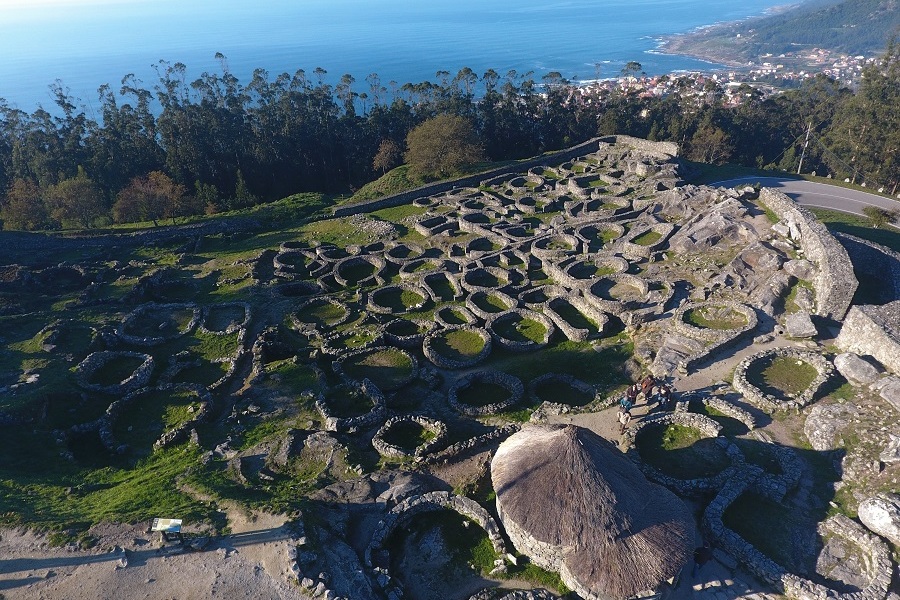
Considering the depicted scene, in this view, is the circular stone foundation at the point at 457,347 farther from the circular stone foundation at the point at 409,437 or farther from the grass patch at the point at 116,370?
the grass patch at the point at 116,370

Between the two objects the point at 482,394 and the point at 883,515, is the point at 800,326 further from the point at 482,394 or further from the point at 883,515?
the point at 482,394

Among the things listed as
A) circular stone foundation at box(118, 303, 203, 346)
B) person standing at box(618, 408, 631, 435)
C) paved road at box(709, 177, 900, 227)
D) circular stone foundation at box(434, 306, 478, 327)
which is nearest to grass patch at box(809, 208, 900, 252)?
paved road at box(709, 177, 900, 227)

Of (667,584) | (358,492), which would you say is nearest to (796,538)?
(667,584)

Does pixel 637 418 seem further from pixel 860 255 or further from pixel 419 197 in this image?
pixel 419 197

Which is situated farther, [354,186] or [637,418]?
[354,186]

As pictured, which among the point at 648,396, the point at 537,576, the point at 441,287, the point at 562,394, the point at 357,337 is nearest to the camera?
the point at 537,576

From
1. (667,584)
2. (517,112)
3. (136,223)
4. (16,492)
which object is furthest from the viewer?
(517,112)

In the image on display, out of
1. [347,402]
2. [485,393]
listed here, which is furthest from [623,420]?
[347,402]

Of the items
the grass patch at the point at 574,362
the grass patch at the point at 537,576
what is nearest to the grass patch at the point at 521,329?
the grass patch at the point at 574,362
